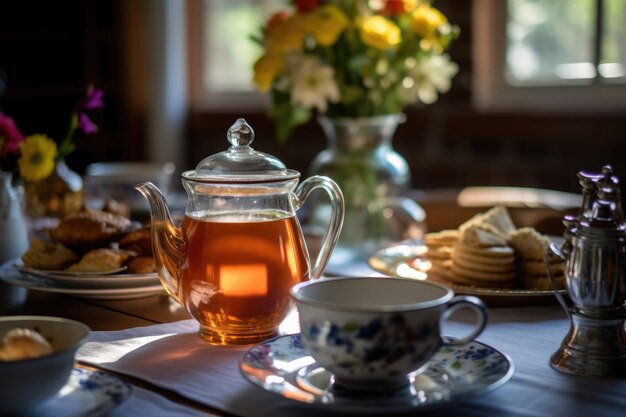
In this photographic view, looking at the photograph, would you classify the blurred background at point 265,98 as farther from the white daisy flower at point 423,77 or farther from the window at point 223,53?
the white daisy flower at point 423,77

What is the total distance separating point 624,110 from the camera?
102 inches

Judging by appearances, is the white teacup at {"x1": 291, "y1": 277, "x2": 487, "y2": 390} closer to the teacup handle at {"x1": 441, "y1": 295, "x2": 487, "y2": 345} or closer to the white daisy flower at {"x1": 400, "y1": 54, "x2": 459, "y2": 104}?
the teacup handle at {"x1": 441, "y1": 295, "x2": 487, "y2": 345}

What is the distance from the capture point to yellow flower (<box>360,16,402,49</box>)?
1.41 meters

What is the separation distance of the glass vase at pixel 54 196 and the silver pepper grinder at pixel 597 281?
3.51 feet

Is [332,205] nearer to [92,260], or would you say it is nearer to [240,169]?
[240,169]

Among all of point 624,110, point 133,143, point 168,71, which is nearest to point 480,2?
point 624,110

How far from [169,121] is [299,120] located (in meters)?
2.32

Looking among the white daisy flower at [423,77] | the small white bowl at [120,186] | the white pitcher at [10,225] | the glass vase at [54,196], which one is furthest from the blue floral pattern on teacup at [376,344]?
the small white bowl at [120,186]

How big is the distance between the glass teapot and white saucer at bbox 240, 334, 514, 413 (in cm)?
7

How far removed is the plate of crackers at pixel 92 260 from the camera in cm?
107

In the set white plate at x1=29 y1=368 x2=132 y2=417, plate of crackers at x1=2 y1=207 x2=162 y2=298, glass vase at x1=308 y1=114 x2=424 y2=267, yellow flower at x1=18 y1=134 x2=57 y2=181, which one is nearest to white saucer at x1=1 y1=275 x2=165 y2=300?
plate of crackers at x1=2 y1=207 x2=162 y2=298

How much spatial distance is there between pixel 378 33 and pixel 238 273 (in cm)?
67

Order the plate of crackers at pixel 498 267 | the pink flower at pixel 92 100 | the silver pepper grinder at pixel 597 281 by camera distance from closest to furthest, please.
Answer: the silver pepper grinder at pixel 597 281, the plate of crackers at pixel 498 267, the pink flower at pixel 92 100

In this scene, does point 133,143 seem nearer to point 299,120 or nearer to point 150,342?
point 299,120
